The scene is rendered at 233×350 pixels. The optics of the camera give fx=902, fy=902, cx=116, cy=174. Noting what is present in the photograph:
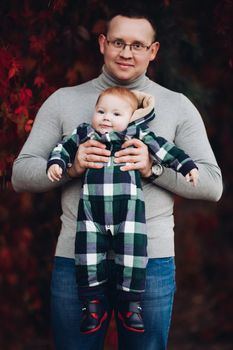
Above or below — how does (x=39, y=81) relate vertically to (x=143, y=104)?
above

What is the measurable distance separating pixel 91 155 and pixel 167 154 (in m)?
0.30

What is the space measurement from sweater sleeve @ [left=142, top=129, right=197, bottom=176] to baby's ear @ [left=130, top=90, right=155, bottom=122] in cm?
7

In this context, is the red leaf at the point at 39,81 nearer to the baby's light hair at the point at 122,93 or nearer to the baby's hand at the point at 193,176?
the baby's light hair at the point at 122,93

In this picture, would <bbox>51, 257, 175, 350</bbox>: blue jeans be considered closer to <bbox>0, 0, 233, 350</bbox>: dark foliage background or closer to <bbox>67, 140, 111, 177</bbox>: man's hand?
<bbox>67, 140, 111, 177</bbox>: man's hand

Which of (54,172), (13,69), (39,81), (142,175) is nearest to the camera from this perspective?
(54,172)

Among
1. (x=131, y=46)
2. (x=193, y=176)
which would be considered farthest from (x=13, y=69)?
(x=193, y=176)

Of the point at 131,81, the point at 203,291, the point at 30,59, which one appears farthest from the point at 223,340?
the point at 131,81

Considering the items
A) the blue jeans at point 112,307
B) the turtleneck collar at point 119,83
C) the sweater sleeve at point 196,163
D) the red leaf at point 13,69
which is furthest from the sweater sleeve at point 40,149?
the red leaf at point 13,69

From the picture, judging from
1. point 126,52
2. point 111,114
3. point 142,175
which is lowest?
point 142,175

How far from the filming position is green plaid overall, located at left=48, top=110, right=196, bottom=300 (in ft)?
11.5

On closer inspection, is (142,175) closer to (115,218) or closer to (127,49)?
(115,218)

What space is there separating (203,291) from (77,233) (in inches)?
269

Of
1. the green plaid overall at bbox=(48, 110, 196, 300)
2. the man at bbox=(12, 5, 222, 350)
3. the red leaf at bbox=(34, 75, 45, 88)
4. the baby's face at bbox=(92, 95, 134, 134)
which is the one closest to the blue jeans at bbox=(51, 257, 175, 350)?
the man at bbox=(12, 5, 222, 350)

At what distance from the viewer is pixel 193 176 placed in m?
3.50
